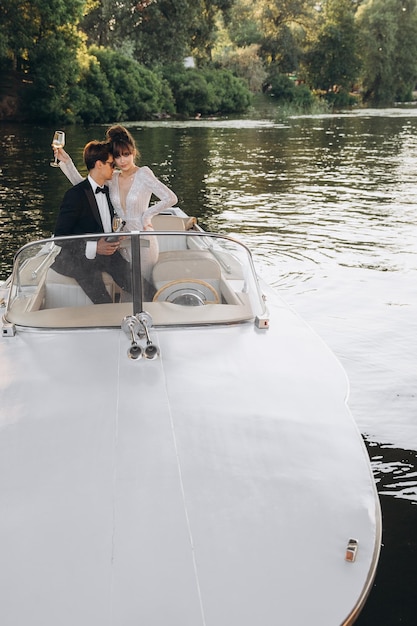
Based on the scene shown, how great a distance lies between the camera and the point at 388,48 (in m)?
60.2

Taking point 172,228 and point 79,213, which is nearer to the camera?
point 79,213

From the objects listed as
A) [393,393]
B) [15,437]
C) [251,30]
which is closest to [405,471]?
[393,393]

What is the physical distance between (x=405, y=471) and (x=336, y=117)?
40.1 metres

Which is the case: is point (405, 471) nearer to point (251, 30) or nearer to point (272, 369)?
point (272, 369)

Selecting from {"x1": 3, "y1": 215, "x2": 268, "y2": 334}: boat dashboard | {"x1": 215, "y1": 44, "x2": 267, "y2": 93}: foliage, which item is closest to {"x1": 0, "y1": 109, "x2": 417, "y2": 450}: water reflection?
{"x1": 3, "y1": 215, "x2": 268, "y2": 334}: boat dashboard

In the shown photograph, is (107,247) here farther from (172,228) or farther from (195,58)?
(195,58)

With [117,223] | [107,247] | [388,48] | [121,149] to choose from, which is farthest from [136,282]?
[388,48]

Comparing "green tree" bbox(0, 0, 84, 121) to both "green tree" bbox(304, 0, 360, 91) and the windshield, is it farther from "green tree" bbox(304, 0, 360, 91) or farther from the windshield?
the windshield

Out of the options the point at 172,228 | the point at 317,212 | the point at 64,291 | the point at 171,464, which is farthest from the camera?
the point at 317,212

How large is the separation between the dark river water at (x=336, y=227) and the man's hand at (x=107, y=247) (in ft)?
7.53

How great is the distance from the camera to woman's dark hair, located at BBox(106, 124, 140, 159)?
5.78 meters

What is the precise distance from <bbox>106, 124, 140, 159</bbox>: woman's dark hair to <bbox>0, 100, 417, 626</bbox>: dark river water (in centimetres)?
275

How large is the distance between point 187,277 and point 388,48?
61.0 m

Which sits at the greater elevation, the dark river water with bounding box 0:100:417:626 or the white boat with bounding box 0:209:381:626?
the white boat with bounding box 0:209:381:626
